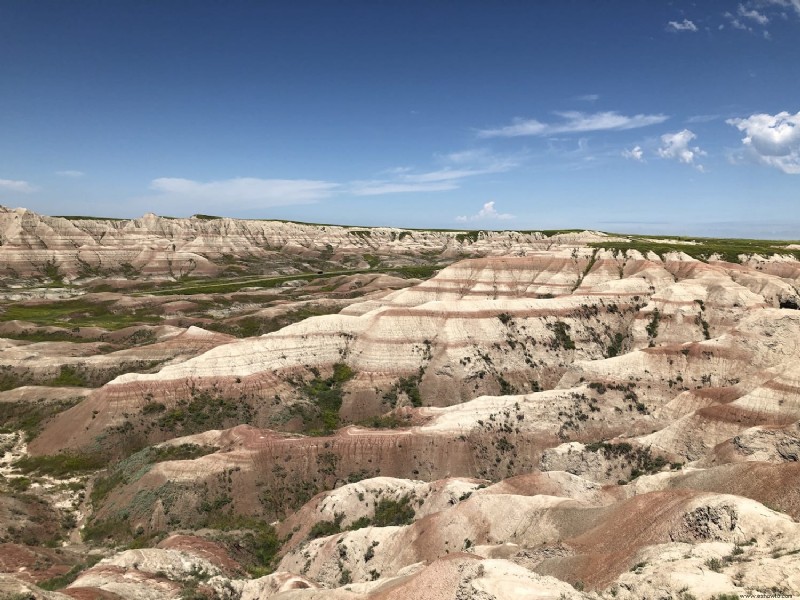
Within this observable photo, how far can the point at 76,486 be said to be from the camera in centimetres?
4141

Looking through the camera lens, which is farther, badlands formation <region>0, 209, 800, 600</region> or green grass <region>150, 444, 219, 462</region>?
green grass <region>150, 444, 219, 462</region>

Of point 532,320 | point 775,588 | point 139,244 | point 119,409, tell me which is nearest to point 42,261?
point 139,244

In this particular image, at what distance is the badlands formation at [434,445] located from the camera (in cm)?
2070

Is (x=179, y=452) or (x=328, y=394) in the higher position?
(x=328, y=394)

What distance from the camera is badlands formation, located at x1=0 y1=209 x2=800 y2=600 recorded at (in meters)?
20.7

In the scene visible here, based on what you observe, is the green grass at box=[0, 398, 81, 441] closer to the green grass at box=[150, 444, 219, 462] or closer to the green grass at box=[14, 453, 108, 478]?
the green grass at box=[14, 453, 108, 478]

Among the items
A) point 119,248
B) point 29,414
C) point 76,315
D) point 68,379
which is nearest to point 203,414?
point 29,414

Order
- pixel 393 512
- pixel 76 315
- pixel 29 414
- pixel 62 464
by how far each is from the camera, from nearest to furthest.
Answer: pixel 393 512 → pixel 62 464 → pixel 29 414 → pixel 76 315

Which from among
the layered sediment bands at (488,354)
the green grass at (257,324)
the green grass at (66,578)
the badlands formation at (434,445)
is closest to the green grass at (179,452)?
the badlands formation at (434,445)

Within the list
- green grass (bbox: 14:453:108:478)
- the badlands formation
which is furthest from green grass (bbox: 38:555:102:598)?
green grass (bbox: 14:453:108:478)

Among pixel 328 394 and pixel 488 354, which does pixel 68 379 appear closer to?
pixel 328 394

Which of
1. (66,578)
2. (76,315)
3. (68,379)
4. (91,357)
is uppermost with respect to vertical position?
(76,315)

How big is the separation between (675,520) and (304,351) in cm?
4983

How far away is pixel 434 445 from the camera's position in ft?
144
